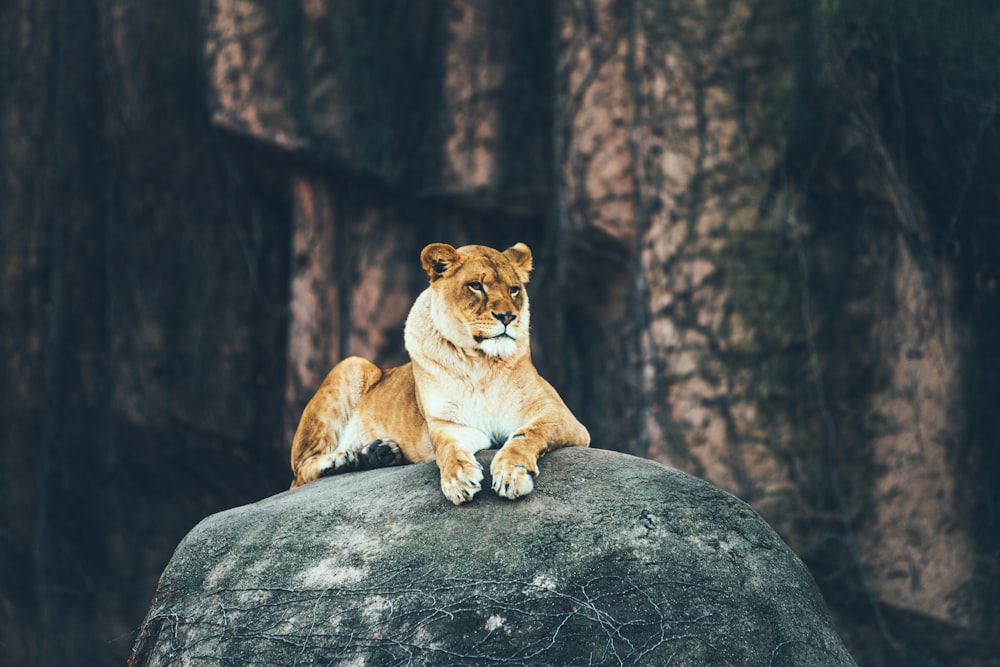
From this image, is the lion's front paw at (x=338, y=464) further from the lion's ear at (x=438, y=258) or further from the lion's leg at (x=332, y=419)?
the lion's ear at (x=438, y=258)

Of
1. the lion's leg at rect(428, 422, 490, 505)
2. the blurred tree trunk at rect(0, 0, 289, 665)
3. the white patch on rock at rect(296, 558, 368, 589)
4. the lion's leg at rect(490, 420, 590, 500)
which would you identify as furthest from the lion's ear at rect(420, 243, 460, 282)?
the blurred tree trunk at rect(0, 0, 289, 665)

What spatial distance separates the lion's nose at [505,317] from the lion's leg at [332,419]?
4.04 feet

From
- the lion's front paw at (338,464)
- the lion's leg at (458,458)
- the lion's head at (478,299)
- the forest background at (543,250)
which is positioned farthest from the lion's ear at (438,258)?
the forest background at (543,250)

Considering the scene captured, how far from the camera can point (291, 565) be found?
428cm

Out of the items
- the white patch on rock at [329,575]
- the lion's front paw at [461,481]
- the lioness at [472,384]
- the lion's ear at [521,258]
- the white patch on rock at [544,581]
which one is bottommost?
the white patch on rock at [329,575]

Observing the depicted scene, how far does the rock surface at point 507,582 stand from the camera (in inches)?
151

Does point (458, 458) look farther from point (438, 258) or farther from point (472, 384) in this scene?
point (438, 258)

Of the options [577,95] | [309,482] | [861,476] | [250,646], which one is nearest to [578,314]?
[577,95]

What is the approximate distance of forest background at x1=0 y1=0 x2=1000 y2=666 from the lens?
7.35m

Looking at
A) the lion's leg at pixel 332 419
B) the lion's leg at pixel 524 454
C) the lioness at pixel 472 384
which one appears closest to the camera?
the lion's leg at pixel 524 454

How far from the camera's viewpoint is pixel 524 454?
436 cm

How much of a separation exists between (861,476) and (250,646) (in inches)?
179

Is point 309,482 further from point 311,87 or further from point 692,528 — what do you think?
point 311,87

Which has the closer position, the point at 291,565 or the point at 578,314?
the point at 291,565
